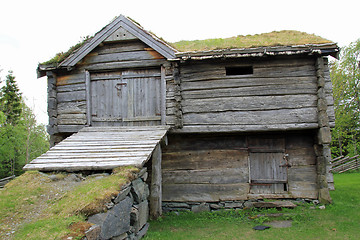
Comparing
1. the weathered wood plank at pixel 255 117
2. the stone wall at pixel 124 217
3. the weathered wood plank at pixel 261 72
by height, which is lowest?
the stone wall at pixel 124 217

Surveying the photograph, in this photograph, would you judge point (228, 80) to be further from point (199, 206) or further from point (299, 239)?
point (299, 239)

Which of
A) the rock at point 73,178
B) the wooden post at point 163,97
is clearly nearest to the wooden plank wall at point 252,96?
the wooden post at point 163,97

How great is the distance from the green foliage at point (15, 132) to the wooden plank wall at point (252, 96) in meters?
26.4

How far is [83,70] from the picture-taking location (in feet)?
32.5

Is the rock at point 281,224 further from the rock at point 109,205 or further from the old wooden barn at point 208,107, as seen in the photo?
the rock at point 109,205

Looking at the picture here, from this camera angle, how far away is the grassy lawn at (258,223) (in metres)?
6.89

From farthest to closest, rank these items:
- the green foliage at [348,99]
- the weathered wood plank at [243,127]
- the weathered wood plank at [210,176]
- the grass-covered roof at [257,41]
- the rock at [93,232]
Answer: the green foliage at [348,99]
the weathered wood plank at [210,176]
the grass-covered roof at [257,41]
the weathered wood plank at [243,127]
the rock at [93,232]

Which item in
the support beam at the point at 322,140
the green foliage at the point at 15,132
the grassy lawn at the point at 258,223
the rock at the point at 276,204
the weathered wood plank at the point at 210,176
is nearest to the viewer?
the grassy lawn at the point at 258,223

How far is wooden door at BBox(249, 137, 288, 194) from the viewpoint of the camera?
9.52 meters

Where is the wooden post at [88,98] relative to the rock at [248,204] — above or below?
above

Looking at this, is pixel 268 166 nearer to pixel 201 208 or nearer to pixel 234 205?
pixel 234 205

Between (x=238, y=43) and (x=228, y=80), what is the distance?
1.46 meters

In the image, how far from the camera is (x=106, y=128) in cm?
921

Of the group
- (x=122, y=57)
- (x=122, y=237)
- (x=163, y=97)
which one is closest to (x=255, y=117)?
(x=163, y=97)
